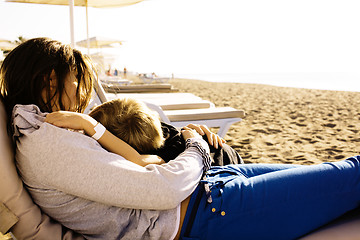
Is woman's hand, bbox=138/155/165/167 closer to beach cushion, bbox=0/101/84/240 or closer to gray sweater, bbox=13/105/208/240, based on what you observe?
gray sweater, bbox=13/105/208/240

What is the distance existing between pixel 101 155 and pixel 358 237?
1.04 meters

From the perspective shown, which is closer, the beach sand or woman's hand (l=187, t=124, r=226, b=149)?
woman's hand (l=187, t=124, r=226, b=149)

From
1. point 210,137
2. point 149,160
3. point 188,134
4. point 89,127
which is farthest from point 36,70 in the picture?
point 210,137

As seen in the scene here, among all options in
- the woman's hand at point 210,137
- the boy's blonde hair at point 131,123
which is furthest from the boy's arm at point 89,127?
the woman's hand at point 210,137

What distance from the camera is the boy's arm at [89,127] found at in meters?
1.14

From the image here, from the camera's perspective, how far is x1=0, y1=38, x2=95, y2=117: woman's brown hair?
1.20m

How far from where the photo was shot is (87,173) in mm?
1055

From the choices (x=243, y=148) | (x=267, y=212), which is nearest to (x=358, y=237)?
(x=267, y=212)

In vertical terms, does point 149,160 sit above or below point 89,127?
below

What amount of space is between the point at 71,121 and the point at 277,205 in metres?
0.88

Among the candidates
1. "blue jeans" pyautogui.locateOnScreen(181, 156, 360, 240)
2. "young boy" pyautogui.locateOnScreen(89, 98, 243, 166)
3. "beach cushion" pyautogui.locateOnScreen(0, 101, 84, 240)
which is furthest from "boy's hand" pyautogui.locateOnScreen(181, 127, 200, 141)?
"beach cushion" pyautogui.locateOnScreen(0, 101, 84, 240)

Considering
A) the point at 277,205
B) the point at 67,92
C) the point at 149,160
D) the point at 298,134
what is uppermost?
the point at 67,92

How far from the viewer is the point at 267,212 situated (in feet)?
4.25

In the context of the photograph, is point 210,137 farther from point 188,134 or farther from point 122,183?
point 122,183
